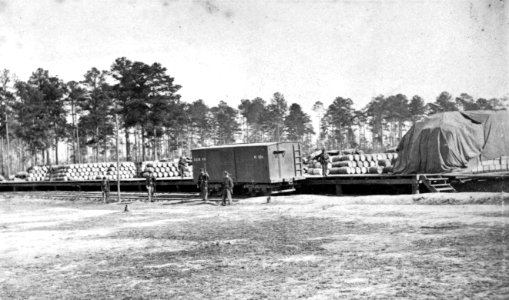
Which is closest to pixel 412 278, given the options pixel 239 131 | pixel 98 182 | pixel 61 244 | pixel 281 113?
pixel 61 244

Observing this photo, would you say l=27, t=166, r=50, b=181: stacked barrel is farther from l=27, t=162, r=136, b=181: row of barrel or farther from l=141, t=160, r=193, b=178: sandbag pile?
l=141, t=160, r=193, b=178: sandbag pile

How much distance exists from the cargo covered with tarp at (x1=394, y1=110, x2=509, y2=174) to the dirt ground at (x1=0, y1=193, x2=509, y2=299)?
5.96m

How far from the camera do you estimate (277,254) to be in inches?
431

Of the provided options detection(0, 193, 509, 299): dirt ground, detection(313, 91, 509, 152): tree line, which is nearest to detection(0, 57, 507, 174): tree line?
detection(313, 91, 509, 152): tree line

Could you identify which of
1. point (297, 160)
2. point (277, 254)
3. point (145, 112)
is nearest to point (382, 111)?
point (145, 112)

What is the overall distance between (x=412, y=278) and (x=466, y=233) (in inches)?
177

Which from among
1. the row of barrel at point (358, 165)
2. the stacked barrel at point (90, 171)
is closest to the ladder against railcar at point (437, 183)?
the row of barrel at point (358, 165)

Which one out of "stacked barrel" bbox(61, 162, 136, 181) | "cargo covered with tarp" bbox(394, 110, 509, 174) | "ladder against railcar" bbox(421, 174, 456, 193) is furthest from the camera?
"stacked barrel" bbox(61, 162, 136, 181)

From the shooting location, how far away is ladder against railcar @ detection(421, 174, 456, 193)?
21.6 m

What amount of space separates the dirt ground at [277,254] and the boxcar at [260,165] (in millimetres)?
6719

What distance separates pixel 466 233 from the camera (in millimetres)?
11883

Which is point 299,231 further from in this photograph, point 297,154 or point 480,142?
point 480,142

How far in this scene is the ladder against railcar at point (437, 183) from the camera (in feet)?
71.0

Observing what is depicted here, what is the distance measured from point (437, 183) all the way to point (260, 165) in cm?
860
